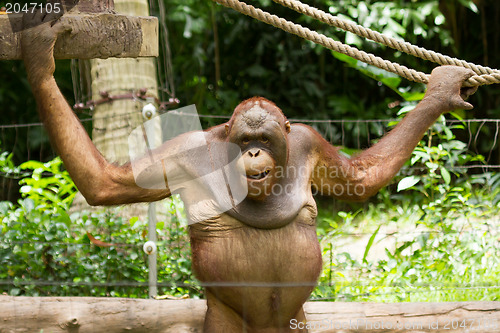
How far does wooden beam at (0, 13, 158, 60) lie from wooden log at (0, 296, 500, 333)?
158 cm

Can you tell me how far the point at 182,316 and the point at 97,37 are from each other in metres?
1.73

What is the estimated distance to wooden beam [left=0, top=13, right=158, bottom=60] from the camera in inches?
97.0

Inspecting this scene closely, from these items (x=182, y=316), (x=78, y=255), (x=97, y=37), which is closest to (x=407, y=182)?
(x=182, y=316)

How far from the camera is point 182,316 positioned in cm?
356

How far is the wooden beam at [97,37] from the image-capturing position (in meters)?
2.46

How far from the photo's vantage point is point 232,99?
312 inches

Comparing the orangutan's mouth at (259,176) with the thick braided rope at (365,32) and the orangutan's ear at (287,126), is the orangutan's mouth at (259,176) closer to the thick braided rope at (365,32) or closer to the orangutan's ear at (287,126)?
the orangutan's ear at (287,126)

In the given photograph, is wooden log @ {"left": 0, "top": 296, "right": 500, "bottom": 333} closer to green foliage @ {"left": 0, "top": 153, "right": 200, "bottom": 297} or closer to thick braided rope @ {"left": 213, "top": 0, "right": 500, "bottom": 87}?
green foliage @ {"left": 0, "top": 153, "right": 200, "bottom": 297}

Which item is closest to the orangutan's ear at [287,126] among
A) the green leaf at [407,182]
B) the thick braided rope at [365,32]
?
the thick braided rope at [365,32]

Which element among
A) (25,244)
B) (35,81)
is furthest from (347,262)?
(35,81)

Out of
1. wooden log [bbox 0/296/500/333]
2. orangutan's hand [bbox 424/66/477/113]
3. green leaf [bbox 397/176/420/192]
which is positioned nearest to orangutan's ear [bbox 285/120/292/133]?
orangutan's hand [bbox 424/66/477/113]

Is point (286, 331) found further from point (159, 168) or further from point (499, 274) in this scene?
point (499, 274)

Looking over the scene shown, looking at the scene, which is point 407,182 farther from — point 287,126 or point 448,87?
point 287,126

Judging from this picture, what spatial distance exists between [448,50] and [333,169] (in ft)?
18.2
